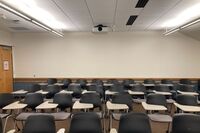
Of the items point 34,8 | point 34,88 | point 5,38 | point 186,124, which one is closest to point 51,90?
point 34,88

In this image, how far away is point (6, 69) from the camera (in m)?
9.28

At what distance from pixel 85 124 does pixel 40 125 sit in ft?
2.28

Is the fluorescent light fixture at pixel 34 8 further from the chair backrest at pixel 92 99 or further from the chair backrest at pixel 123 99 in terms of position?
the chair backrest at pixel 123 99

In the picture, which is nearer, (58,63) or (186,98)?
(186,98)

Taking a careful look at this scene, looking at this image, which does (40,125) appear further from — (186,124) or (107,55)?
(107,55)

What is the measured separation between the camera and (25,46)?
32.6ft

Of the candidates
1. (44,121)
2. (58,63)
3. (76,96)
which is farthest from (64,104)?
(58,63)

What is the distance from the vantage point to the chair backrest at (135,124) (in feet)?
10.6

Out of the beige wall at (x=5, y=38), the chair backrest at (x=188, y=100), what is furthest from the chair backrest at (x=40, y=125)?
the beige wall at (x=5, y=38)

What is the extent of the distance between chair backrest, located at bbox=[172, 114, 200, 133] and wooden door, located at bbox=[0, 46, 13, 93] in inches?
303

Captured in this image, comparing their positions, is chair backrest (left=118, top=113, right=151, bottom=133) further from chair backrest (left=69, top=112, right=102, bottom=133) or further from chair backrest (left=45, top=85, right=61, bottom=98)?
chair backrest (left=45, top=85, right=61, bottom=98)

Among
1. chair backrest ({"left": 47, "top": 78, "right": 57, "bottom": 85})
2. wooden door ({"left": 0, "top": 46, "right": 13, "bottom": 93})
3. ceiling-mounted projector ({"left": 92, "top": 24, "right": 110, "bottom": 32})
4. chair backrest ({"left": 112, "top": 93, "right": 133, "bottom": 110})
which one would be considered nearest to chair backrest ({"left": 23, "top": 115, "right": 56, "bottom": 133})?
chair backrest ({"left": 112, "top": 93, "right": 133, "bottom": 110})

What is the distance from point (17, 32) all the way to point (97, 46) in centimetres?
387

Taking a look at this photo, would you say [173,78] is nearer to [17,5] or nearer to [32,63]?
[32,63]
